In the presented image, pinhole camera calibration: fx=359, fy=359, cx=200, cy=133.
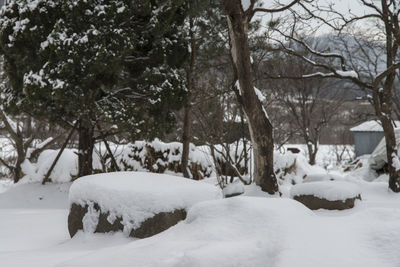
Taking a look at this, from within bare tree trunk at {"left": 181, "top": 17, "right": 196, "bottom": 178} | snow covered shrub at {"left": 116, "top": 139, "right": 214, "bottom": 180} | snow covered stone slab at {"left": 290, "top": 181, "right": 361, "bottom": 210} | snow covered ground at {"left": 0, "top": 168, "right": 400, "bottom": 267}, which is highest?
bare tree trunk at {"left": 181, "top": 17, "right": 196, "bottom": 178}

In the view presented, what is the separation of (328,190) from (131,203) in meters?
4.46

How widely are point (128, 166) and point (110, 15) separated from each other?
5.12 m

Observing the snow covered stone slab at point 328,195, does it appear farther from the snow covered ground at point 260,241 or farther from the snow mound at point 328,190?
the snow covered ground at point 260,241

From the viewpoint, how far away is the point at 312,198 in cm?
724

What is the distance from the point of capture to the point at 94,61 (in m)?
7.91

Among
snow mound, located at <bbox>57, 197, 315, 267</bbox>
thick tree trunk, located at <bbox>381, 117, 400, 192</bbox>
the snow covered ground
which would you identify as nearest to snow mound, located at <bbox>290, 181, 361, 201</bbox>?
thick tree trunk, located at <bbox>381, 117, 400, 192</bbox>

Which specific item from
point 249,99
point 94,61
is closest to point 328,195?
point 249,99

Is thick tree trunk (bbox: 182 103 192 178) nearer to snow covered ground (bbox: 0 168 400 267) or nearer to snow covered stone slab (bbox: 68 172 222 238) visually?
snow covered stone slab (bbox: 68 172 222 238)

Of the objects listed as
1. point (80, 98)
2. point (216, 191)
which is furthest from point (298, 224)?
point (80, 98)

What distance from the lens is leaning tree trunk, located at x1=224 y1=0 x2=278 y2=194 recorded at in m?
6.45

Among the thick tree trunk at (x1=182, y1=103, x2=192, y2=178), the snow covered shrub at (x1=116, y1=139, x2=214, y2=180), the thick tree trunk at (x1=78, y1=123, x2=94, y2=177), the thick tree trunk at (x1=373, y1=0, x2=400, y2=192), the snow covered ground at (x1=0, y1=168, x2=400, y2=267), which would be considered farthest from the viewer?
the snow covered shrub at (x1=116, y1=139, x2=214, y2=180)

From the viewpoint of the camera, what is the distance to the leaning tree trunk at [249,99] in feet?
21.1

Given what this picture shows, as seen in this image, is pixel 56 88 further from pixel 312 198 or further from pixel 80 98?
pixel 312 198

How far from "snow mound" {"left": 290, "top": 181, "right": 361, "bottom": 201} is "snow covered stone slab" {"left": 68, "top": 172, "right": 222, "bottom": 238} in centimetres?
309
